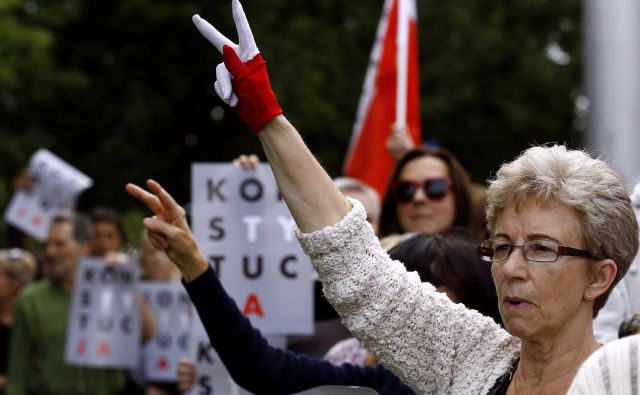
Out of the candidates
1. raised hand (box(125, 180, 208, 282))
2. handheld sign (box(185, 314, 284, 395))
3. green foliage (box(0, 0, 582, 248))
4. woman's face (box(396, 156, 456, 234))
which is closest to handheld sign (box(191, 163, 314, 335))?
handheld sign (box(185, 314, 284, 395))

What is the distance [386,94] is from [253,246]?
318 cm

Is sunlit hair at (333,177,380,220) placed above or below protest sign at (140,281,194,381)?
above

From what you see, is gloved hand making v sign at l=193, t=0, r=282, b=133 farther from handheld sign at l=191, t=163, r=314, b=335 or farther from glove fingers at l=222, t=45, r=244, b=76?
handheld sign at l=191, t=163, r=314, b=335

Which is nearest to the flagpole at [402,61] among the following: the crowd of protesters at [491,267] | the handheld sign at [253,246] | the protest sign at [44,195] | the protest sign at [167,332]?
the protest sign at [167,332]

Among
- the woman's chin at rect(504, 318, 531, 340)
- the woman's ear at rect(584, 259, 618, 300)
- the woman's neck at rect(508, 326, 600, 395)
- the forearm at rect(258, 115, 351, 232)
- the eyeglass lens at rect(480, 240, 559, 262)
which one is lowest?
the woman's neck at rect(508, 326, 600, 395)

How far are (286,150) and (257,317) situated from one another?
2284 millimetres

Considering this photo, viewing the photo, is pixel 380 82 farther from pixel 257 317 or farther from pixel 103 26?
pixel 103 26

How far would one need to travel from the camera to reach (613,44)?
585 centimetres

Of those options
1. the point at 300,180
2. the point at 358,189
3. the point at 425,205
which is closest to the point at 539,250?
the point at 300,180

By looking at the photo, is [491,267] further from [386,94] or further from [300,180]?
[386,94]

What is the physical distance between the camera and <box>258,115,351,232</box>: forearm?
2.70 m

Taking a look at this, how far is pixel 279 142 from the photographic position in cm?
271

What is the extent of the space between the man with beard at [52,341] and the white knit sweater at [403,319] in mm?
5115

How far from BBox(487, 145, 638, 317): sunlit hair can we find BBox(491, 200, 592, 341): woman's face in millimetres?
25
